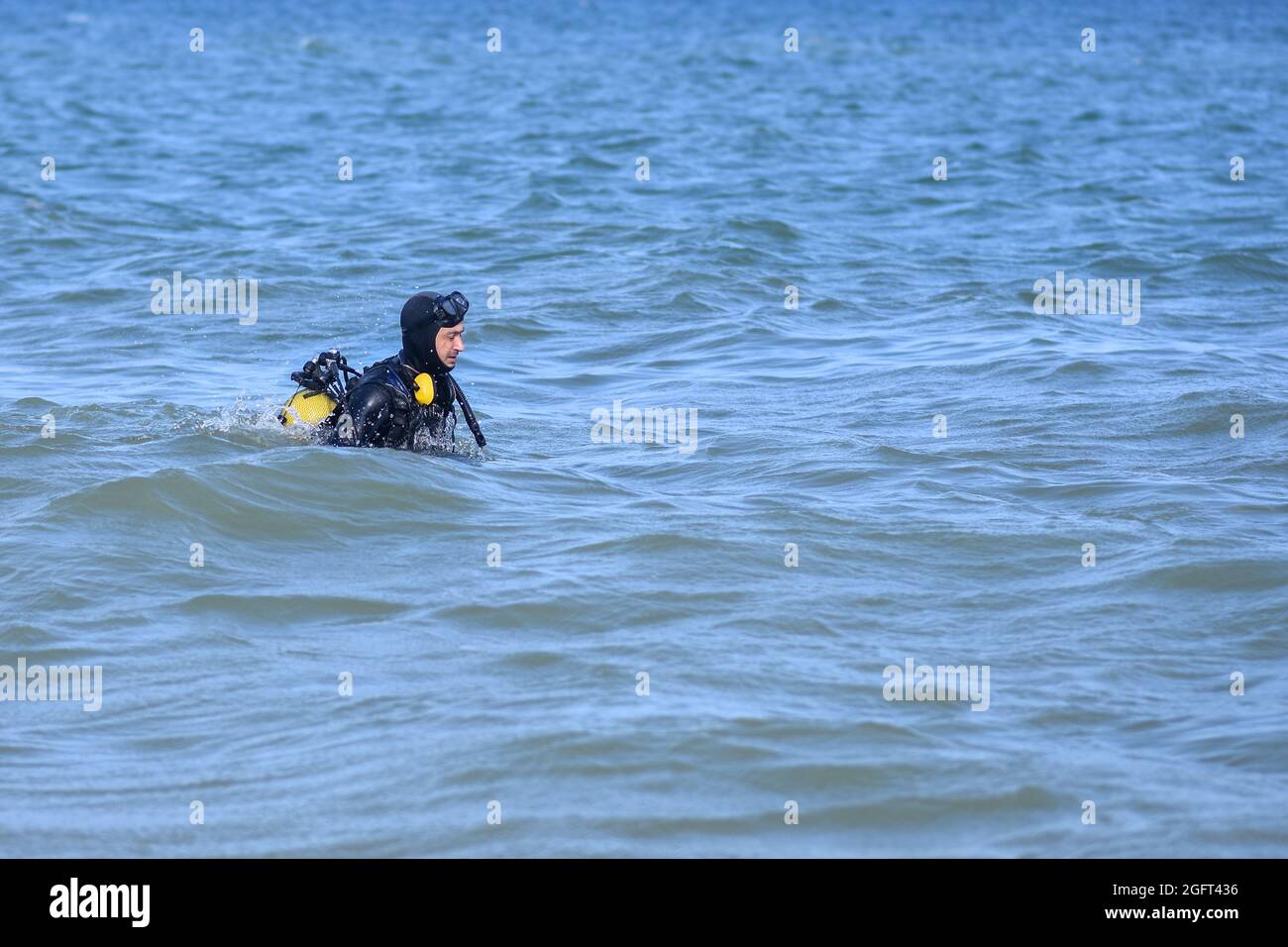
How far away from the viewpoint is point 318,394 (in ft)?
29.5

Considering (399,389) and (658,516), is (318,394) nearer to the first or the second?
(399,389)

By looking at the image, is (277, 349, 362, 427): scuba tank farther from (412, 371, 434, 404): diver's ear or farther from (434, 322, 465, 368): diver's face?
(434, 322, 465, 368): diver's face

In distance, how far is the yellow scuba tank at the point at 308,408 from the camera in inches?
353

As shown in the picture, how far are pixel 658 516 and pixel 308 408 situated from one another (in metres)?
2.09

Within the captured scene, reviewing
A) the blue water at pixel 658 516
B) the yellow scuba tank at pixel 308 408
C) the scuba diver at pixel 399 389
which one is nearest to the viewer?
the blue water at pixel 658 516

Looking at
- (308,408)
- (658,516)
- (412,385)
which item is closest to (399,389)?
(412,385)

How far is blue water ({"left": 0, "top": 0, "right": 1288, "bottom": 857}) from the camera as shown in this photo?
218 inches

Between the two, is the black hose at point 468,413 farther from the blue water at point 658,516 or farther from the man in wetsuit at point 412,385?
the blue water at point 658,516

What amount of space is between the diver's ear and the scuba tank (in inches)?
16.5

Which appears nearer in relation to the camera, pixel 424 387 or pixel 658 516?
pixel 658 516

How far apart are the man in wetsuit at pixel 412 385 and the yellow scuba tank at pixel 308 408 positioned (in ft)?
0.39

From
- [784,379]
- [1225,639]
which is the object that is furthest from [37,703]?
[784,379]

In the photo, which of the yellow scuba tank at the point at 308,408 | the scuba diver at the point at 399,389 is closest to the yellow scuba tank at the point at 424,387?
the scuba diver at the point at 399,389

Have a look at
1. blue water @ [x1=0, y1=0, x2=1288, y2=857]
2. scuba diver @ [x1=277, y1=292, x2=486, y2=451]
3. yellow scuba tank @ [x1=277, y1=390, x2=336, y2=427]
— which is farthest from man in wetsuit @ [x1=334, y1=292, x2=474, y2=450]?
blue water @ [x1=0, y1=0, x2=1288, y2=857]
